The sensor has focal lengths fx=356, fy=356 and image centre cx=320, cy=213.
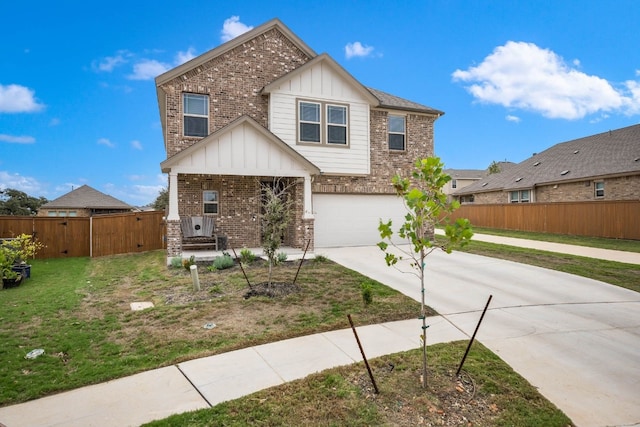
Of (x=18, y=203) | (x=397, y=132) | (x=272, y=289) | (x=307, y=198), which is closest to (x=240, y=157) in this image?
(x=307, y=198)

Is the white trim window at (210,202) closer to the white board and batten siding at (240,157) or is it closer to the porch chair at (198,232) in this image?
the porch chair at (198,232)

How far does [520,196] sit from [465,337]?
2509 centimetres

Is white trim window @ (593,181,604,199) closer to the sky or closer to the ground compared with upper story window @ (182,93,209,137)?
closer to the ground

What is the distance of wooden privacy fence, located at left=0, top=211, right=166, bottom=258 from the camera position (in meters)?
13.7

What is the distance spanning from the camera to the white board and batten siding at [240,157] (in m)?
11.1

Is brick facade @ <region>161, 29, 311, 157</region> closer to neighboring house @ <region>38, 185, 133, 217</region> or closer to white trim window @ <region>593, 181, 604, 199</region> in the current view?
white trim window @ <region>593, 181, 604, 199</region>

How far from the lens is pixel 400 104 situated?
15398mm

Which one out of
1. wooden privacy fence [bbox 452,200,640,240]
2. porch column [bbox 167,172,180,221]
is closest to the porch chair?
porch column [bbox 167,172,180,221]

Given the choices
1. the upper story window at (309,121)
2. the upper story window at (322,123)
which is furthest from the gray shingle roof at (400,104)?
the upper story window at (309,121)

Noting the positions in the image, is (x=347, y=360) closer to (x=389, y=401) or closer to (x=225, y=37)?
(x=389, y=401)

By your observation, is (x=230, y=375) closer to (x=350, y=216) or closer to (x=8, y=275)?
(x=8, y=275)

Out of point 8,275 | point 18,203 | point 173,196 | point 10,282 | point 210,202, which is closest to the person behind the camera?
point 8,275

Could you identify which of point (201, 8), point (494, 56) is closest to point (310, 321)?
point (201, 8)

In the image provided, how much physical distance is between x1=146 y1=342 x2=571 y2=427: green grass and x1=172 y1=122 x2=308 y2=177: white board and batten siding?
28.1 ft
